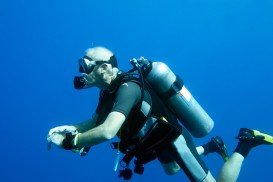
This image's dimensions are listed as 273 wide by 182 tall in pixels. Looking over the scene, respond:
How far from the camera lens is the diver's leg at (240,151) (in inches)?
175

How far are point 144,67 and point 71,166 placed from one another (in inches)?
1816

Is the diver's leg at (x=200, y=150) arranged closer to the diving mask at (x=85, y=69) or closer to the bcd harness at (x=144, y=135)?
the bcd harness at (x=144, y=135)

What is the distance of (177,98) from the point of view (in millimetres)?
4691

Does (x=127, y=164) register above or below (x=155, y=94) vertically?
below

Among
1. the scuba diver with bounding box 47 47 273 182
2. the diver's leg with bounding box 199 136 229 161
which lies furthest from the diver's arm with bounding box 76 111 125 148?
the diver's leg with bounding box 199 136 229 161

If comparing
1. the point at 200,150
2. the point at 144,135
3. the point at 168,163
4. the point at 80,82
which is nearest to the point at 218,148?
the point at 200,150

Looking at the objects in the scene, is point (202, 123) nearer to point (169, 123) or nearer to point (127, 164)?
point (169, 123)

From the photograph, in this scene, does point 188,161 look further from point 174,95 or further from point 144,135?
point 174,95

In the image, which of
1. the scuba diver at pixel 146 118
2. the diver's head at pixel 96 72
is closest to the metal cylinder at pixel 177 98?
the scuba diver at pixel 146 118

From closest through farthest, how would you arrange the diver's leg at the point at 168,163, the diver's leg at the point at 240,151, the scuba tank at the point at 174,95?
1. the diver's leg at the point at 240,151
2. the scuba tank at the point at 174,95
3. the diver's leg at the point at 168,163

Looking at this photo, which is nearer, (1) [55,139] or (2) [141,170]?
(1) [55,139]

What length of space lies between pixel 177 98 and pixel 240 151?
3.46 feet

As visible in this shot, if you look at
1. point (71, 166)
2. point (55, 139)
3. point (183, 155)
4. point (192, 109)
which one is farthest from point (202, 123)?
point (71, 166)

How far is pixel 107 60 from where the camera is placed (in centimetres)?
438
